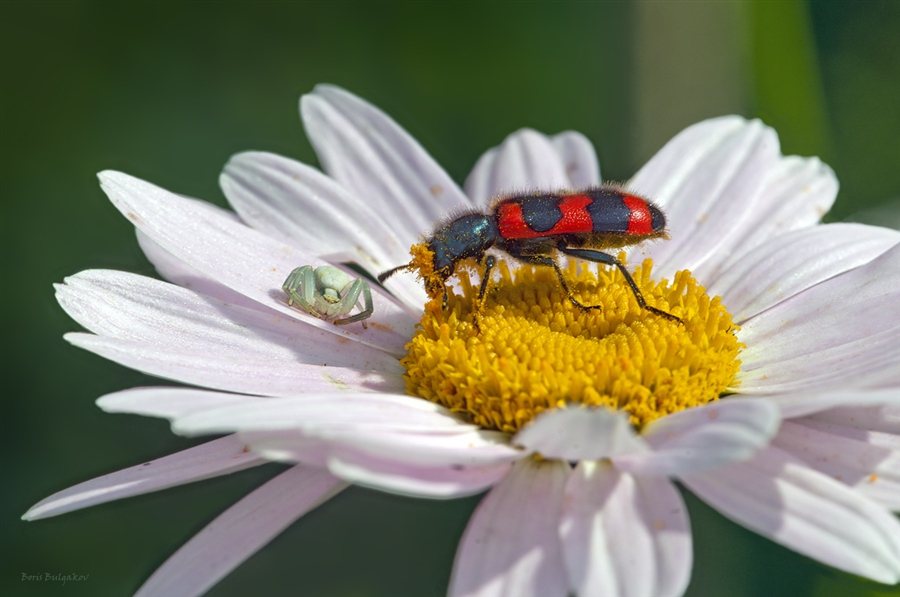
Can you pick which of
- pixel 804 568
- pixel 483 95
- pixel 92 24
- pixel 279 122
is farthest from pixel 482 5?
pixel 804 568

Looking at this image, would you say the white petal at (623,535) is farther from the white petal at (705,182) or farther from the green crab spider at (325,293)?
the white petal at (705,182)

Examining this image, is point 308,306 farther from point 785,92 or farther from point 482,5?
point 482,5

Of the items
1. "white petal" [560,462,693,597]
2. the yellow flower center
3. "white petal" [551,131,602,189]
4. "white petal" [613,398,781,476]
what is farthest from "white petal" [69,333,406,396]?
"white petal" [551,131,602,189]

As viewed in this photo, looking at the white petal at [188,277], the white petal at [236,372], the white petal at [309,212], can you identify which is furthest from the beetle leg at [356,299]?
the white petal at [309,212]

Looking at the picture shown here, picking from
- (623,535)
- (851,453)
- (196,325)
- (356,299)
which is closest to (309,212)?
(356,299)

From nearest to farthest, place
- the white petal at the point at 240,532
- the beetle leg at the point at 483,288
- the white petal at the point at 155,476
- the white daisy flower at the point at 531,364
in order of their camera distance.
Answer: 1. the white daisy flower at the point at 531,364
2. the white petal at the point at 240,532
3. the white petal at the point at 155,476
4. the beetle leg at the point at 483,288
